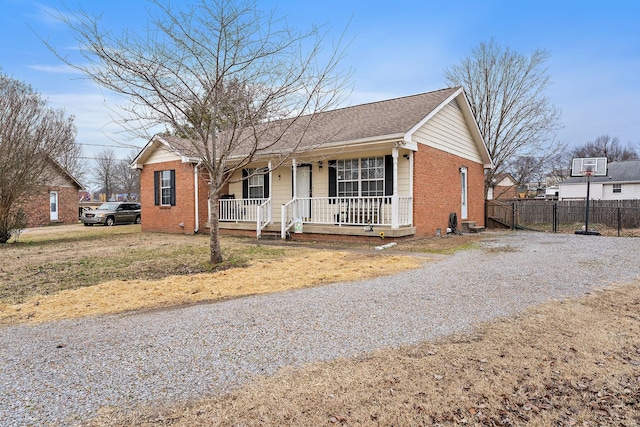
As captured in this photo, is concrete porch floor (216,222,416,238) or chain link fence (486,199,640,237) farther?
chain link fence (486,199,640,237)

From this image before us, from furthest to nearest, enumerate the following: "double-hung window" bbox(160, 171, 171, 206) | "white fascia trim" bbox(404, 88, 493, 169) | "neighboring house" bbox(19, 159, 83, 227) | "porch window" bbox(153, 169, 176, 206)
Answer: "neighboring house" bbox(19, 159, 83, 227) < "double-hung window" bbox(160, 171, 171, 206) < "porch window" bbox(153, 169, 176, 206) < "white fascia trim" bbox(404, 88, 493, 169)

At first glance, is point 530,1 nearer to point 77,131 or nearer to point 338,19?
point 338,19

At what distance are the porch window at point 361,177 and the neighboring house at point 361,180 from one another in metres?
0.03

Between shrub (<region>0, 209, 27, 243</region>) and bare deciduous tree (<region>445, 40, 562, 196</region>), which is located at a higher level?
bare deciduous tree (<region>445, 40, 562, 196</region>)

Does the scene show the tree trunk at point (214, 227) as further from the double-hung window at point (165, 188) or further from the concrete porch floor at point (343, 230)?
the double-hung window at point (165, 188)

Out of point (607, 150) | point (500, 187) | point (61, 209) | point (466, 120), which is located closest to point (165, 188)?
point (466, 120)

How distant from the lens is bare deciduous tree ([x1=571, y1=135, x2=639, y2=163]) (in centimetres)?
5944

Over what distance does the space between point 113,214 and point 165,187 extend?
10137mm

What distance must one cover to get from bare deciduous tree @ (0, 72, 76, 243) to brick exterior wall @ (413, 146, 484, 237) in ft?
41.0

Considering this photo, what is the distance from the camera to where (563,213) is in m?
20.8

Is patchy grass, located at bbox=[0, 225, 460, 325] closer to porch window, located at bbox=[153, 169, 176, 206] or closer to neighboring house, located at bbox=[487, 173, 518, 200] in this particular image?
porch window, located at bbox=[153, 169, 176, 206]

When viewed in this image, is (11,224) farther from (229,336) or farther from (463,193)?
(463,193)

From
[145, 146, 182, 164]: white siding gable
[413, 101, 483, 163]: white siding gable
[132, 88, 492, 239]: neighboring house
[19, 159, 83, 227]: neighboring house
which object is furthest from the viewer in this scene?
[19, 159, 83, 227]: neighboring house

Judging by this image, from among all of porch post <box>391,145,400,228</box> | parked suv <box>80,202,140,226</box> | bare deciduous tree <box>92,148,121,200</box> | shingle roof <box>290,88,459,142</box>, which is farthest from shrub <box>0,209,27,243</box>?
bare deciduous tree <box>92,148,121,200</box>
